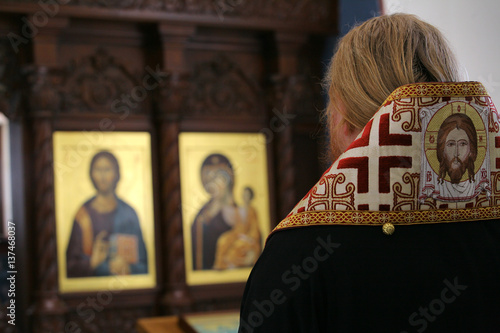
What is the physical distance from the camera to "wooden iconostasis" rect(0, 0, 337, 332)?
4488 millimetres

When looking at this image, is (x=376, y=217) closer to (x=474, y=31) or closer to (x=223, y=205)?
(x=474, y=31)

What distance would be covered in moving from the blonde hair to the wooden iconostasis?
11.9 feet

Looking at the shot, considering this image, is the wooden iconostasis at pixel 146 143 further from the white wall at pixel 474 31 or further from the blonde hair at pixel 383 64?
the blonde hair at pixel 383 64

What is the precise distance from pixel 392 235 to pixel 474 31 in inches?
72.2

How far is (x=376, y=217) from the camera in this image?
44.4 inches

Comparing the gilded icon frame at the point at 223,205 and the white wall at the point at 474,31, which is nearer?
the white wall at the point at 474,31

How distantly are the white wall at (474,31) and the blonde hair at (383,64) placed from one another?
4.67 ft

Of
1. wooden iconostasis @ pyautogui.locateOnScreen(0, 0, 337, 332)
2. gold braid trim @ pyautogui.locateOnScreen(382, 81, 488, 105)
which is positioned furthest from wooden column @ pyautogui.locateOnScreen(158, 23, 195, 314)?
gold braid trim @ pyautogui.locateOnScreen(382, 81, 488, 105)

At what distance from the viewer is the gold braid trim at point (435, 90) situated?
1134mm

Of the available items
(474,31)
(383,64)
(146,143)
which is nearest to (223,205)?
(146,143)

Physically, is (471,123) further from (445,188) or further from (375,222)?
(375,222)

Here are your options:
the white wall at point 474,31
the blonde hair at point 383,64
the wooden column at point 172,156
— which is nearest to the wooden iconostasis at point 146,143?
the wooden column at point 172,156

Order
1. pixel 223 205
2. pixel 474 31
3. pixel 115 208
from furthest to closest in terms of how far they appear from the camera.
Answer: pixel 223 205 < pixel 115 208 < pixel 474 31

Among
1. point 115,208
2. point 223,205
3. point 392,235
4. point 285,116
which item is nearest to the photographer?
point 392,235
